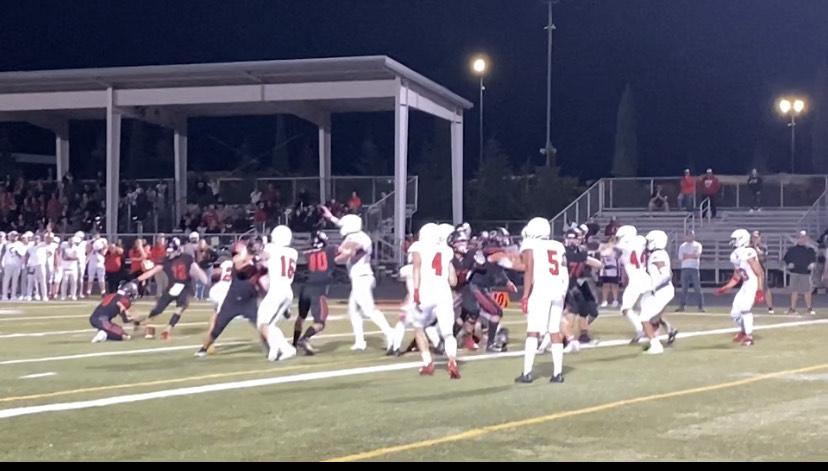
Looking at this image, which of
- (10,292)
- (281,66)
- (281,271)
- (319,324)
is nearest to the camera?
(281,271)

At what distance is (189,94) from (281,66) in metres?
4.03

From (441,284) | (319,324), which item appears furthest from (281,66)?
(441,284)

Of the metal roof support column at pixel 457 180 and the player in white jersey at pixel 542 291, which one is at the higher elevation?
the metal roof support column at pixel 457 180

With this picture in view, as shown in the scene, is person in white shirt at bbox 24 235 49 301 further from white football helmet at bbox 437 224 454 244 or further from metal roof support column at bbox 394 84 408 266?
white football helmet at bbox 437 224 454 244

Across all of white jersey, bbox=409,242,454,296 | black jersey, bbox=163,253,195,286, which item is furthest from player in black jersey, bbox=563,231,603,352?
black jersey, bbox=163,253,195,286

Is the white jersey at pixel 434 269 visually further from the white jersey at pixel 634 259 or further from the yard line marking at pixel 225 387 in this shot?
the white jersey at pixel 634 259

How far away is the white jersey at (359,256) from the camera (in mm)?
16156

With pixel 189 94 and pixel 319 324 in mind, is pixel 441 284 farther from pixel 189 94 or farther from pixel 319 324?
pixel 189 94

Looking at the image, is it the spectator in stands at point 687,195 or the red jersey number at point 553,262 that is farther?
the spectator in stands at point 687,195

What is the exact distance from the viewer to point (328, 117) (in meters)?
41.6

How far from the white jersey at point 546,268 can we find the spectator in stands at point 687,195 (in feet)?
85.1

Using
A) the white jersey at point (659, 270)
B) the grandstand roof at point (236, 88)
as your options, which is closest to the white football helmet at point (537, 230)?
the white jersey at point (659, 270)

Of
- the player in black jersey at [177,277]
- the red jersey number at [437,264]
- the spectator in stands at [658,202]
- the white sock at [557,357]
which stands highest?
the spectator in stands at [658,202]
